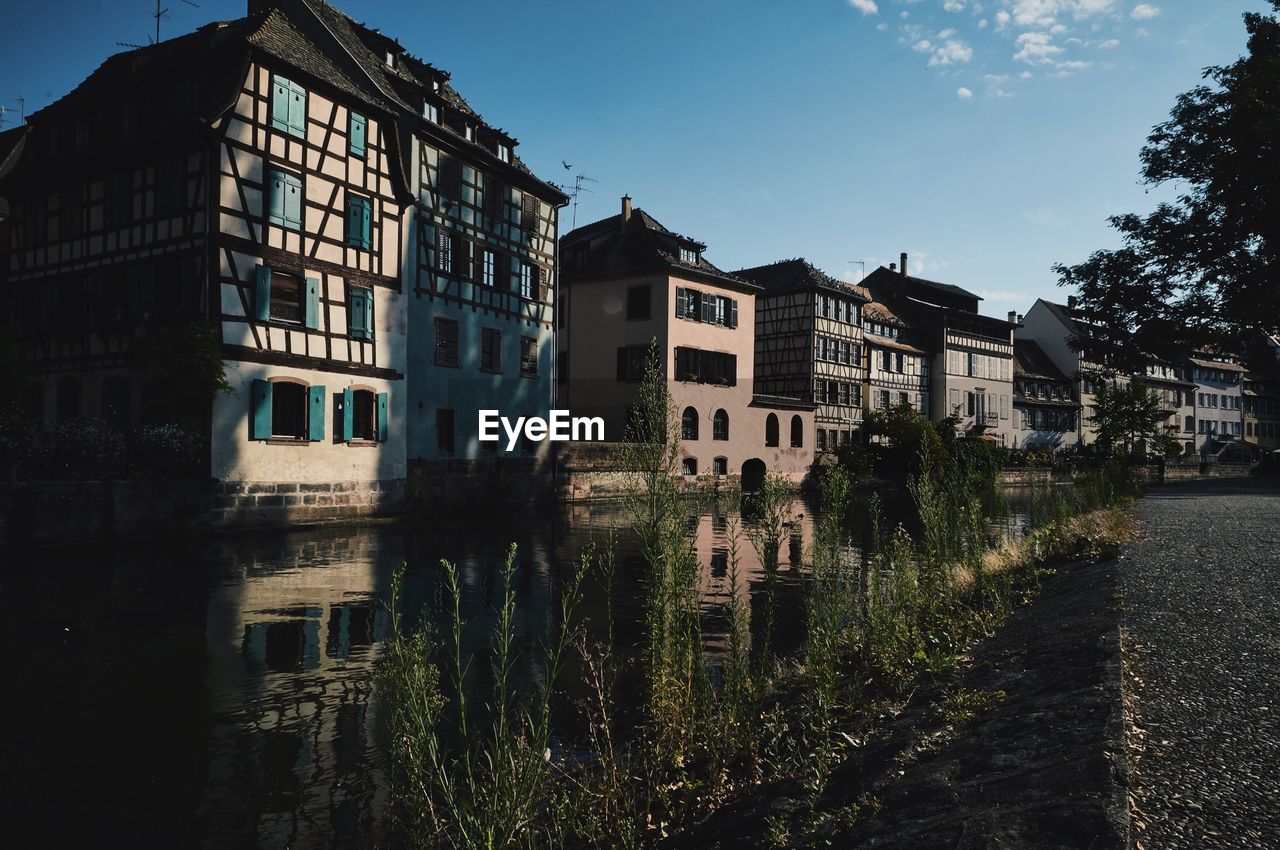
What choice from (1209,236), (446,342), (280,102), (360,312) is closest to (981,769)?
(1209,236)

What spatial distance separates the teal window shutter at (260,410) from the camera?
67.6 feet

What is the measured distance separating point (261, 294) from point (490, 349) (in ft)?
30.3

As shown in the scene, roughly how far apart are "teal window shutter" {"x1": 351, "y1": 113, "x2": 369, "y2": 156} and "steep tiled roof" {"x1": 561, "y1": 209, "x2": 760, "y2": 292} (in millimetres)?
15327

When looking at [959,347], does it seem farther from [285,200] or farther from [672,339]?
[285,200]

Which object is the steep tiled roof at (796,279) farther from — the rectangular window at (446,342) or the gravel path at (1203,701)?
the gravel path at (1203,701)

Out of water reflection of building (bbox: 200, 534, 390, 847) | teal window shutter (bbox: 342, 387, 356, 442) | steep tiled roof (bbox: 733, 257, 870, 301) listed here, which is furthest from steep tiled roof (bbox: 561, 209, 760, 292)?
water reflection of building (bbox: 200, 534, 390, 847)

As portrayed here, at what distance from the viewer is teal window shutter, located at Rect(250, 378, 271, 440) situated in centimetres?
2061

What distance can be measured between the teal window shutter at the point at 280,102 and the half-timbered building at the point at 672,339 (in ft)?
58.3

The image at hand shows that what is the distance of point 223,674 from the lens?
776 centimetres

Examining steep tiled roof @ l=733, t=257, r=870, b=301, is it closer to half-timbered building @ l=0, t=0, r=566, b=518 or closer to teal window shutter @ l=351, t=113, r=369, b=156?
half-timbered building @ l=0, t=0, r=566, b=518

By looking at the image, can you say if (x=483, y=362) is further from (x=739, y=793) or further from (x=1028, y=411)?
(x=1028, y=411)

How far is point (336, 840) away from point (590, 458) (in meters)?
27.7
